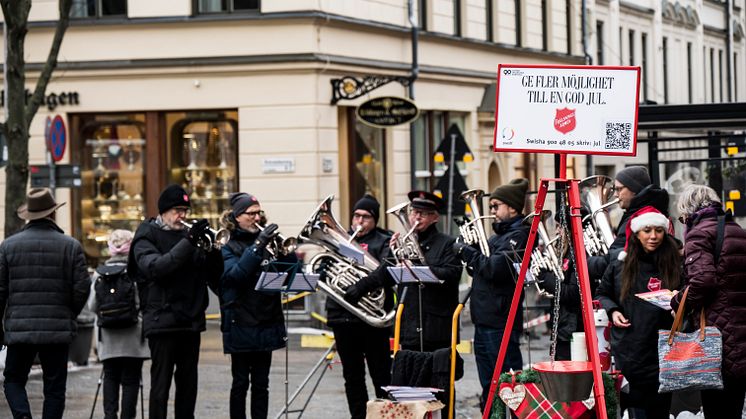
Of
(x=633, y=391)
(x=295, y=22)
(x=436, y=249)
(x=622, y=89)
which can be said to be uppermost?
(x=295, y=22)

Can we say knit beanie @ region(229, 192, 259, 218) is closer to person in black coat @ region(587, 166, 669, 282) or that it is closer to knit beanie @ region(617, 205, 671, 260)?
person in black coat @ region(587, 166, 669, 282)

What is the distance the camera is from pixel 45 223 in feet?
41.1

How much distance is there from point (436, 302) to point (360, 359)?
89 cm

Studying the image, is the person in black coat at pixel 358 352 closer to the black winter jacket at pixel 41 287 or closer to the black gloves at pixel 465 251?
the black gloves at pixel 465 251

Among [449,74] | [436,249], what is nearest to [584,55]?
[449,74]

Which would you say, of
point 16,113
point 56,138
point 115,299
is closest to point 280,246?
point 115,299

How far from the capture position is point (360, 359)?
42.0 ft

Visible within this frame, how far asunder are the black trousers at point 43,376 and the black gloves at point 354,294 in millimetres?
2257

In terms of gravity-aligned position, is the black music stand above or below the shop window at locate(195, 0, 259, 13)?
below

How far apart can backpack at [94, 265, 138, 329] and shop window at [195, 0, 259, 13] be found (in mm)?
11898

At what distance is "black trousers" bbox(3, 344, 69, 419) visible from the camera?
1234 centimetres

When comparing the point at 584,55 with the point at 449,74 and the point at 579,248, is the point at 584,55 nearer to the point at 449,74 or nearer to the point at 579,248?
the point at 449,74

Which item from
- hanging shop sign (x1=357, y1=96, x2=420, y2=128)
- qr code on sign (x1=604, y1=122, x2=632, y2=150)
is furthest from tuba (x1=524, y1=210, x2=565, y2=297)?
hanging shop sign (x1=357, y1=96, x2=420, y2=128)

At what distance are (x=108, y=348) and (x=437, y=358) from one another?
2.83m
